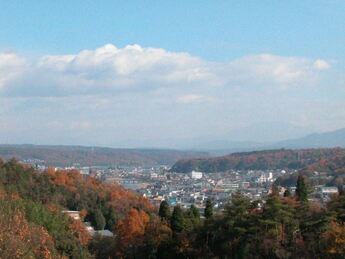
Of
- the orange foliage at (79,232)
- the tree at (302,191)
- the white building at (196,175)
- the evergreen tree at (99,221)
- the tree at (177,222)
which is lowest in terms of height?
the evergreen tree at (99,221)

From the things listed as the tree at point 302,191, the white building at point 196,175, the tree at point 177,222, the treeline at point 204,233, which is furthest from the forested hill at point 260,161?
the tree at point 177,222

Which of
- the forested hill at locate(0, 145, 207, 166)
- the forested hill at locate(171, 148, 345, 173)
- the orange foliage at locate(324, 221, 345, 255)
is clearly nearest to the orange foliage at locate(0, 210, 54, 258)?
the orange foliage at locate(324, 221, 345, 255)

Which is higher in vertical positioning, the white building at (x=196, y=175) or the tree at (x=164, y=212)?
the tree at (x=164, y=212)

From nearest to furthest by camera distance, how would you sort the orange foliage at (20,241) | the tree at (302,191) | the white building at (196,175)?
the orange foliage at (20,241)
the tree at (302,191)
the white building at (196,175)

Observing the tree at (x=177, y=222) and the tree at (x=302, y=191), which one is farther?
the tree at (x=177, y=222)

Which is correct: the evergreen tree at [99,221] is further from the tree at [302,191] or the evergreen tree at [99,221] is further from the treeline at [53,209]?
the tree at [302,191]

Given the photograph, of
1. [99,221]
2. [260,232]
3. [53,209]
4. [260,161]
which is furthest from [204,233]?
[260,161]

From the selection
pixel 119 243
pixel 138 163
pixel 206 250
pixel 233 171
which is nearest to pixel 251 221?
pixel 206 250

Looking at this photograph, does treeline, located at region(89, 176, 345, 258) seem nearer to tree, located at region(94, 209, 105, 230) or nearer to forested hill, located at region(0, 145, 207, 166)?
tree, located at region(94, 209, 105, 230)

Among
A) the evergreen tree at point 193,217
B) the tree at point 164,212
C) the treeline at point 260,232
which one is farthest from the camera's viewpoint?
the tree at point 164,212
